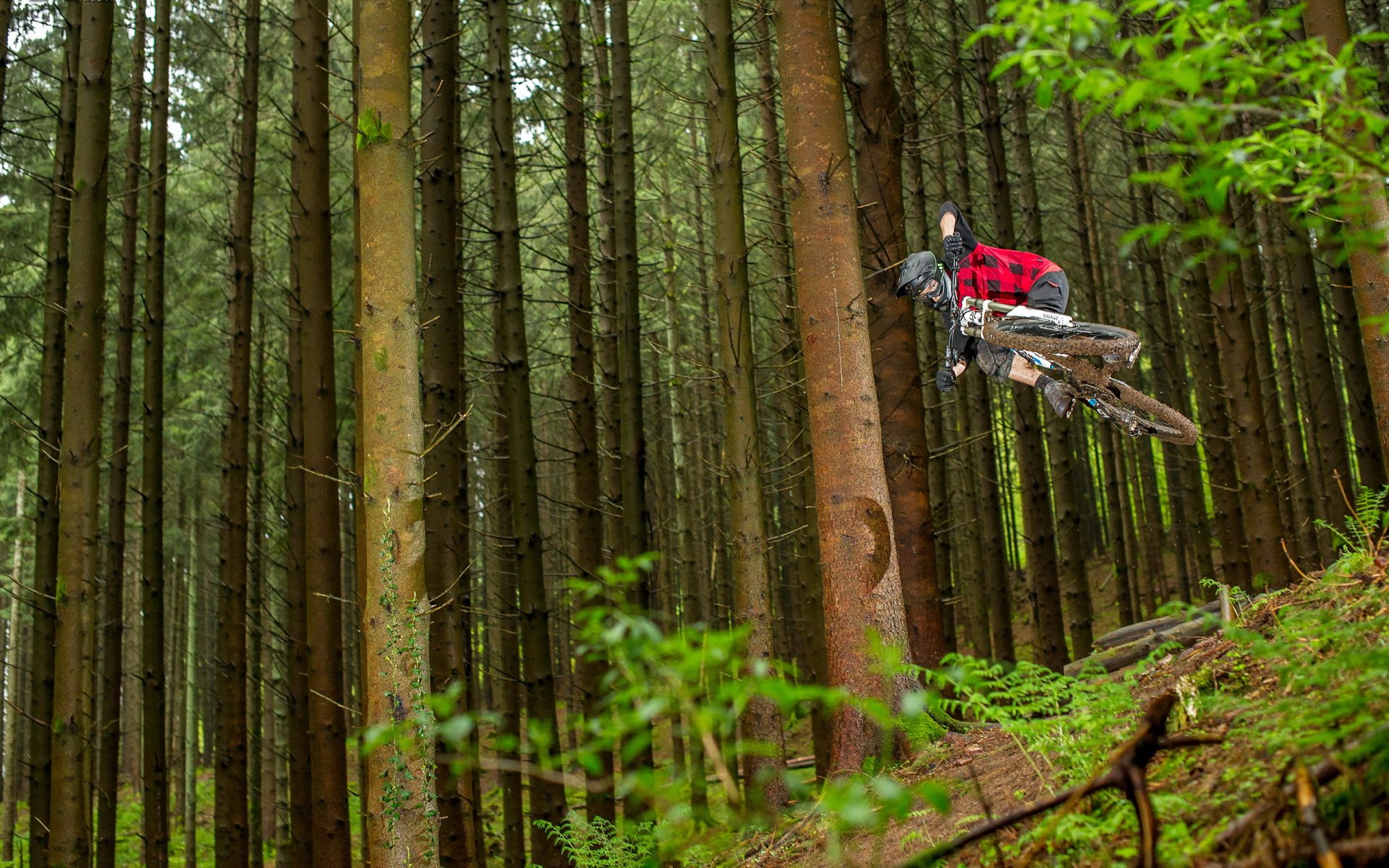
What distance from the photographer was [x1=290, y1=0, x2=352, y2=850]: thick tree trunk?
28.4 feet

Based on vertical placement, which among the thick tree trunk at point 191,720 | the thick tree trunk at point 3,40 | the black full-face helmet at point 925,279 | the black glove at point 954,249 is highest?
the thick tree trunk at point 3,40

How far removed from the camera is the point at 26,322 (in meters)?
13.4

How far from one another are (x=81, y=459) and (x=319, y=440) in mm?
1838

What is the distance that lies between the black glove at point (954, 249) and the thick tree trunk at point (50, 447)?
26.6ft

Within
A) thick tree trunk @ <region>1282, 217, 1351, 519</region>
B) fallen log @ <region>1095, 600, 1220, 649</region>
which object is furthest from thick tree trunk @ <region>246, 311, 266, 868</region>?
thick tree trunk @ <region>1282, 217, 1351, 519</region>

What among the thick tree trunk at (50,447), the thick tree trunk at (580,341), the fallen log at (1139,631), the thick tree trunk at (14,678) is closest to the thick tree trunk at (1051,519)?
the fallen log at (1139,631)

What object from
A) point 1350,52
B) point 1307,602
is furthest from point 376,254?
point 1307,602

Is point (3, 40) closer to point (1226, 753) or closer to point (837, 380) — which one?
point (837, 380)

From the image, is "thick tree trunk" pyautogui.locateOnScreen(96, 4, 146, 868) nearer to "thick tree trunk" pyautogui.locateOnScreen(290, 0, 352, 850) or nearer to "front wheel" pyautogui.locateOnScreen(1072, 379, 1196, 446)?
"thick tree trunk" pyautogui.locateOnScreen(290, 0, 352, 850)

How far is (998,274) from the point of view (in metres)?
6.99

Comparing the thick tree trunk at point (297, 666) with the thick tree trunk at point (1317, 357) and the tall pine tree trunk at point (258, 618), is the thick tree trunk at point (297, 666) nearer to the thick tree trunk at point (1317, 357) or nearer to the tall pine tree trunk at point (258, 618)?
the tall pine tree trunk at point (258, 618)

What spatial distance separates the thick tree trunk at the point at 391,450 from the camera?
200 inches

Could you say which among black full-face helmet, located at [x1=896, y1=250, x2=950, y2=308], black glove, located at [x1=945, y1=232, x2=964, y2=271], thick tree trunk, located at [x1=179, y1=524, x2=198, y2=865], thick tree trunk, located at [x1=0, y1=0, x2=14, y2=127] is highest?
thick tree trunk, located at [x1=0, y1=0, x2=14, y2=127]

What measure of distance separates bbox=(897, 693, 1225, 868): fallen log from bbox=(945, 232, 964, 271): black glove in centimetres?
447
